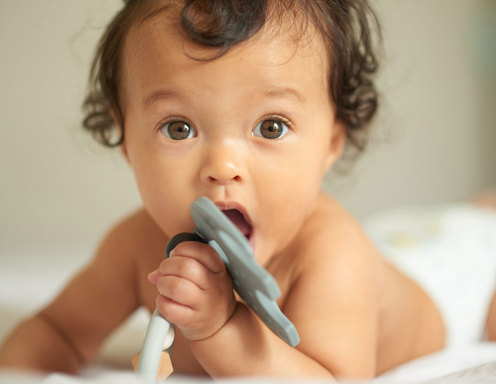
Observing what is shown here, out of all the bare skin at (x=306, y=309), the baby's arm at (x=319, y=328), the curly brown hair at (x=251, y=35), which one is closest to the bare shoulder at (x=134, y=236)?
the bare skin at (x=306, y=309)

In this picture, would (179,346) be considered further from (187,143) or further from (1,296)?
(1,296)

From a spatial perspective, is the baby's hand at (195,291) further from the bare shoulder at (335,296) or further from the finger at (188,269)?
the bare shoulder at (335,296)

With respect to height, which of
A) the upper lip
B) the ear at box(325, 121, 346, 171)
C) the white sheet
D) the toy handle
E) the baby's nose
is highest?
the ear at box(325, 121, 346, 171)

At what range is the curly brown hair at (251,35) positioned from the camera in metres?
0.53

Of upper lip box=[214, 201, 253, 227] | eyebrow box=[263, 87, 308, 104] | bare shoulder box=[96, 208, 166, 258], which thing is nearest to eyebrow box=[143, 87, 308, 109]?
eyebrow box=[263, 87, 308, 104]

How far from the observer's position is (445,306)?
977mm

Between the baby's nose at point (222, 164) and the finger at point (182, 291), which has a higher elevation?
the baby's nose at point (222, 164)

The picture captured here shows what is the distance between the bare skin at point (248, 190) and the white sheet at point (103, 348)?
40 mm

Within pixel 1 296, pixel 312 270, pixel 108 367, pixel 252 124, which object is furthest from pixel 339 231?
pixel 1 296

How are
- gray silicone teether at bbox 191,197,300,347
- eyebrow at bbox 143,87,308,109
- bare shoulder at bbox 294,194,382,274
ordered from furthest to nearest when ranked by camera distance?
bare shoulder at bbox 294,194,382,274, eyebrow at bbox 143,87,308,109, gray silicone teether at bbox 191,197,300,347

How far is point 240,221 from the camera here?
22.1 inches

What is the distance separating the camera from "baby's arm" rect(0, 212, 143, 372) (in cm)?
76

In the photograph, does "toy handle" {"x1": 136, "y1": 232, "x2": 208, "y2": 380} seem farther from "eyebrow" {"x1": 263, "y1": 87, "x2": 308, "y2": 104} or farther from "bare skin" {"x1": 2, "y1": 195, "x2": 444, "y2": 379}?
"eyebrow" {"x1": 263, "y1": 87, "x2": 308, "y2": 104}

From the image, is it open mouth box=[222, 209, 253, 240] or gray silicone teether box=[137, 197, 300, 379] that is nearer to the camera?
gray silicone teether box=[137, 197, 300, 379]
